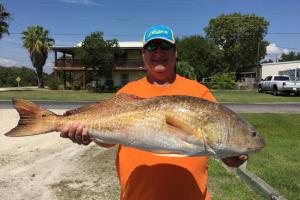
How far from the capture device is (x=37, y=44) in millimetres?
64062

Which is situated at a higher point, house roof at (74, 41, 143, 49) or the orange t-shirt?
house roof at (74, 41, 143, 49)

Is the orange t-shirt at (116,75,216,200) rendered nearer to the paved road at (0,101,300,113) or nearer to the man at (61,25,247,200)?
the man at (61,25,247,200)

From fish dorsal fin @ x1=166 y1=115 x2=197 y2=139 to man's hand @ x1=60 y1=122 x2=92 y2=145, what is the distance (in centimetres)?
61

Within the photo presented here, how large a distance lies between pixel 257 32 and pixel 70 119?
77935 millimetres

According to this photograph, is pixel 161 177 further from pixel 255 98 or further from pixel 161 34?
pixel 255 98

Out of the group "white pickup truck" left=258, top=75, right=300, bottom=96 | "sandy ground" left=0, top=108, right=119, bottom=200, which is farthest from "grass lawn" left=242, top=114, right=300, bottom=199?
"white pickup truck" left=258, top=75, right=300, bottom=96

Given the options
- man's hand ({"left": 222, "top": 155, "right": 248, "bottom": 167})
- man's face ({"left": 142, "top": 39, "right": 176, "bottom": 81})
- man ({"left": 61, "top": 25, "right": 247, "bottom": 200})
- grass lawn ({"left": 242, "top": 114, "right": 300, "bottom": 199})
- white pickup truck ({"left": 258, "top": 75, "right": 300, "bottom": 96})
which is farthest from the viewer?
white pickup truck ({"left": 258, "top": 75, "right": 300, "bottom": 96})

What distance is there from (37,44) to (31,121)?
2492 inches

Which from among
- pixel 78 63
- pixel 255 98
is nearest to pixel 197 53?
pixel 78 63

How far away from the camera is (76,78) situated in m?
59.3

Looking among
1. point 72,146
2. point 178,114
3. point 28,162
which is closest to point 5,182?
point 28,162

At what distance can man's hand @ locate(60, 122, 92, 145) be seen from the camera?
3.04 m

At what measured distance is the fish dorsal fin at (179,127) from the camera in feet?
8.82

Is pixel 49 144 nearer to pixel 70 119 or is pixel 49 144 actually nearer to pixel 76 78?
pixel 70 119
